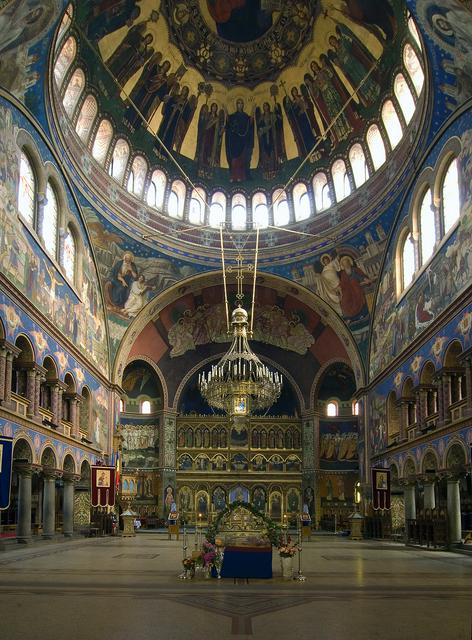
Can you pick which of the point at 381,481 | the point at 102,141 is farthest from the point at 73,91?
the point at 381,481

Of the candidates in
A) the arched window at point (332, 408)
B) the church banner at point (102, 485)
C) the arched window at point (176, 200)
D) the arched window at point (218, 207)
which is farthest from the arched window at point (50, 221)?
the arched window at point (332, 408)

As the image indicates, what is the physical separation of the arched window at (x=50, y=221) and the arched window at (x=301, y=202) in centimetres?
1320

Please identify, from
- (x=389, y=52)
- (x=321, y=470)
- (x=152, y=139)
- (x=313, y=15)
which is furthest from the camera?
(x=321, y=470)

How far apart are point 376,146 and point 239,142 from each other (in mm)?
7912

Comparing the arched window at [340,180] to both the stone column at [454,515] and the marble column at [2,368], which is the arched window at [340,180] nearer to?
the stone column at [454,515]

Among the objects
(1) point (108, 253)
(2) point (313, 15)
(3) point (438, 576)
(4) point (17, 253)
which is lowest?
(3) point (438, 576)

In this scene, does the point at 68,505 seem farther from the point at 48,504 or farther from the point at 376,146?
the point at 376,146

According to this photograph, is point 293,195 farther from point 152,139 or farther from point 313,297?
point 152,139

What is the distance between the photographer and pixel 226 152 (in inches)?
1447

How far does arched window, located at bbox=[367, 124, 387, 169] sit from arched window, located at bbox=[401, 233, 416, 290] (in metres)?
4.07

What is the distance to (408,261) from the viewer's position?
29125 millimetres

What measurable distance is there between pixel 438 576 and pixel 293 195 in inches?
1016

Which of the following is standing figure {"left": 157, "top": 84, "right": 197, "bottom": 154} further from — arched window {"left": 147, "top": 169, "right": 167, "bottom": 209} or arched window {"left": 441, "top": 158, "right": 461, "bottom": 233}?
arched window {"left": 441, "top": 158, "right": 461, "bottom": 233}

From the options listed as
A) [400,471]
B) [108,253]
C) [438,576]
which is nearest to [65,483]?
[108,253]
